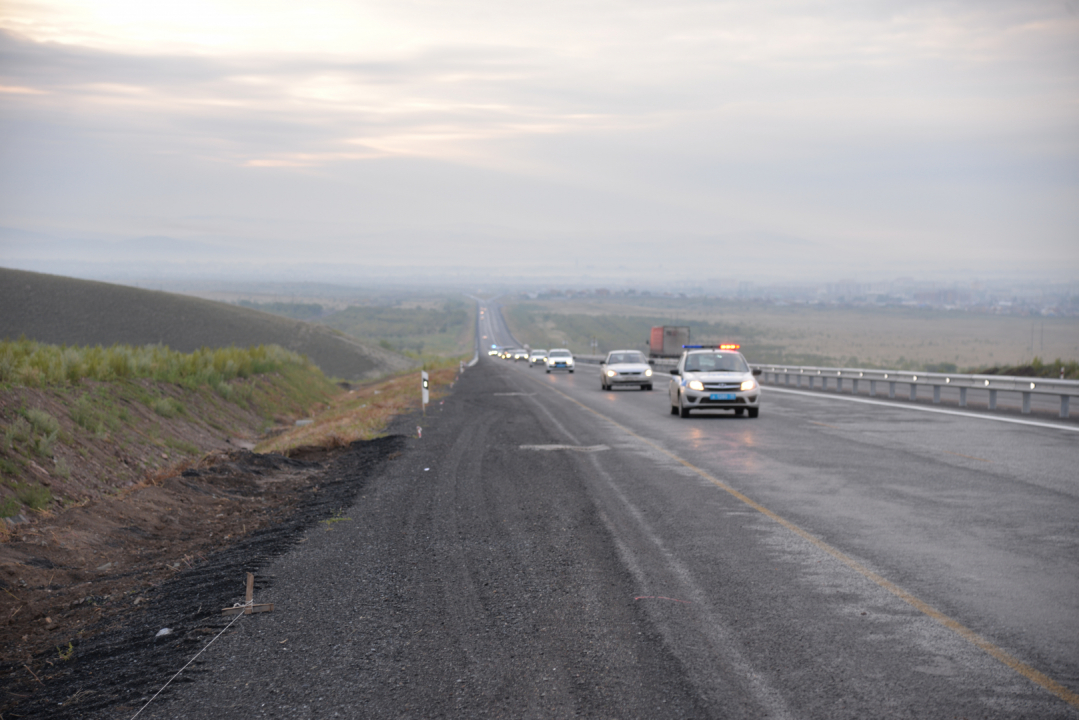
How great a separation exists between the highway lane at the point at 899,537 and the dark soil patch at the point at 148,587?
3.46 meters

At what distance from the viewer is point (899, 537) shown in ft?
28.6

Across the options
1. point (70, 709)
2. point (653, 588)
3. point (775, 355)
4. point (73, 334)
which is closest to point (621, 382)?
point (653, 588)

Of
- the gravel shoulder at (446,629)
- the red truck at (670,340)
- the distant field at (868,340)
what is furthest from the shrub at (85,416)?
the distant field at (868,340)

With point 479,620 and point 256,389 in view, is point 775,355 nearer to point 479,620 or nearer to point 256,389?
point 256,389

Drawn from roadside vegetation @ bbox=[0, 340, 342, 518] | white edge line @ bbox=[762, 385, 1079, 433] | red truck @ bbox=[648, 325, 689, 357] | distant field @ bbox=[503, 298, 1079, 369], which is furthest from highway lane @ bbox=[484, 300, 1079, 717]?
distant field @ bbox=[503, 298, 1079, 369]

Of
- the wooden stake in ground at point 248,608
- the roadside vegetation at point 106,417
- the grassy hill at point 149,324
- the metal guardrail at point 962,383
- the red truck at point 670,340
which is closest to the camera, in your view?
the wooden stake in ground at point 248,608

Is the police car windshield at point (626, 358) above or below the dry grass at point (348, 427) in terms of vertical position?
above

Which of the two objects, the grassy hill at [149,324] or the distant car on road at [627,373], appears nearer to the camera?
the distant car on road at [627,373]

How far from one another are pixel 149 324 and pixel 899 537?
84.7m

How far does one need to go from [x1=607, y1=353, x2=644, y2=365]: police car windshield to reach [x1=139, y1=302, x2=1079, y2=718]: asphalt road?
2280 cm

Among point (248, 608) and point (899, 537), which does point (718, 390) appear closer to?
point (899, 537)

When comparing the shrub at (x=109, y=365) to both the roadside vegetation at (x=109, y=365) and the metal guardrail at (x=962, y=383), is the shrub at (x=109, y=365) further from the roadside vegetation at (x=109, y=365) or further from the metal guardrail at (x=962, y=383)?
the metal guardrail at (x=962, y=383)

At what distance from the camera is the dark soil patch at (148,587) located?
17.8 ft

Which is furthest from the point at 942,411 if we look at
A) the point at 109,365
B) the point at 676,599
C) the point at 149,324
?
the point at 149,324
